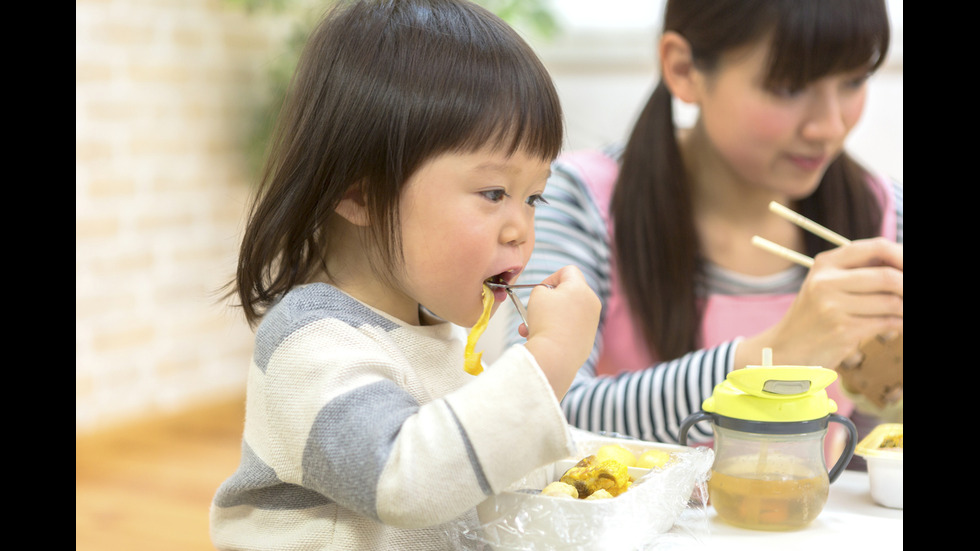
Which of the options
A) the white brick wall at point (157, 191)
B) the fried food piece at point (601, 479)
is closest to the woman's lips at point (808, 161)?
the fried food piece at point (601, 479)

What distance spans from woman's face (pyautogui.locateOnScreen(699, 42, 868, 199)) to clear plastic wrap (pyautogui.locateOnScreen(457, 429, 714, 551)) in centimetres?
62

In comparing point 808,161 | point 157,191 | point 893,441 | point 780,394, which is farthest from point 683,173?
point 157,191

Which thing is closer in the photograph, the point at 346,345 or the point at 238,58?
the point at 346,345

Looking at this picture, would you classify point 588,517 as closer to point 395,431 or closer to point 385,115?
point 395,431

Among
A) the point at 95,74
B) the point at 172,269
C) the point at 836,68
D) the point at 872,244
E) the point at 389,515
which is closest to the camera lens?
the point at 389,515

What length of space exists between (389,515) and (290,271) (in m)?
0.29

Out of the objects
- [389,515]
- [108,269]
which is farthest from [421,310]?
[108,269]

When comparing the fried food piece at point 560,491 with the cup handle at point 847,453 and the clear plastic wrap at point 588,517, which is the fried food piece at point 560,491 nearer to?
the clear plastic wrap at point 588,517

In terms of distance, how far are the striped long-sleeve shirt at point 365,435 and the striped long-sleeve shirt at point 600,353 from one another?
0.41 metres

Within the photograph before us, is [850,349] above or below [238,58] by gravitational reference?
below

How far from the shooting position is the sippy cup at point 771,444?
2.61 feet

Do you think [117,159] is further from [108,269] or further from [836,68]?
[836,68]

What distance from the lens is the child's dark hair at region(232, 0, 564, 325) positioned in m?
0.78

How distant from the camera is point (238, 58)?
3191 millimetres
